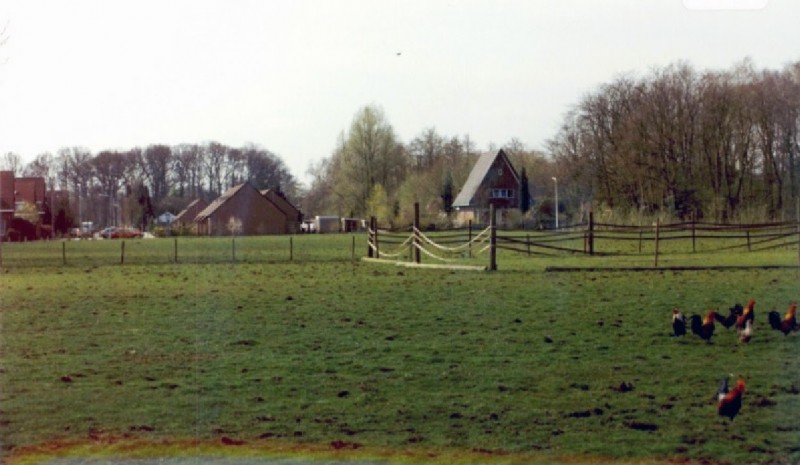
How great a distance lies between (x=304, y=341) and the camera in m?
10.1

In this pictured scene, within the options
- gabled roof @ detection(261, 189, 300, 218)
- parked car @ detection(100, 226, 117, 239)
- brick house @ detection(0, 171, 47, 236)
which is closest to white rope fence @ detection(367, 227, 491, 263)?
gabled roof @ detection(261, 189, 300, 218)

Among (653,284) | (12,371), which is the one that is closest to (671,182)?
(653,284)

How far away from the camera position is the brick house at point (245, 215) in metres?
18.2

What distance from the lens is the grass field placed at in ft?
20.0

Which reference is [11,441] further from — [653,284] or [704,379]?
[653,284]

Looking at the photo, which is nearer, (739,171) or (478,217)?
(739,171)

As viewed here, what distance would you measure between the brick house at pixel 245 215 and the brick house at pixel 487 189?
6028mm

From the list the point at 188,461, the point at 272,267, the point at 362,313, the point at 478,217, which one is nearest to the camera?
the point at 188,461

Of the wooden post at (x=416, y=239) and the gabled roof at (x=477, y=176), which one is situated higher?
the gabled roof at (x=477, y=176)

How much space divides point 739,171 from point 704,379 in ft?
57.4

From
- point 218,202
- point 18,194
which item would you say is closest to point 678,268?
point 218,202

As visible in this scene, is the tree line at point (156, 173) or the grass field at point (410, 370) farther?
the tree line at point (156, 173)

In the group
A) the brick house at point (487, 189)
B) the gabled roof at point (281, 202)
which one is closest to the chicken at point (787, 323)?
the gabled roof at point (281, 202)

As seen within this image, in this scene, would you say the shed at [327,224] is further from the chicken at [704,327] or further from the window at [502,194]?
the chicken at [704,327]
